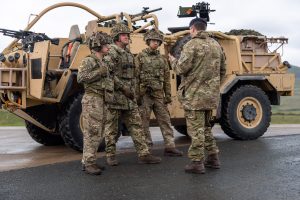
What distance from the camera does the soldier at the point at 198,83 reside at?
19.8 feet

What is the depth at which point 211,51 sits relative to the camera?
611cm

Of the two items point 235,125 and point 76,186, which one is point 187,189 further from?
point 235,125

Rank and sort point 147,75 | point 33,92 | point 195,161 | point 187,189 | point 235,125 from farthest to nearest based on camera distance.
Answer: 1. point 235,125
2. point 33,92
3. point 147,75
4. point 195,161
5. point 187,189

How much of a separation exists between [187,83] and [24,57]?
9.79 feet

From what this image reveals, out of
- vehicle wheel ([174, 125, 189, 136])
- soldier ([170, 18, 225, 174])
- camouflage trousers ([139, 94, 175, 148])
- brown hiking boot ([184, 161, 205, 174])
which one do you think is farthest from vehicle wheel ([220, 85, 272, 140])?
brown hiking boot ([184, 161, 205, 174])

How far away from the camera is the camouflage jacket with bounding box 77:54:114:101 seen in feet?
19.9

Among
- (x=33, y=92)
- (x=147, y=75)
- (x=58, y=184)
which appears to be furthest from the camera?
(x=33, y=92)

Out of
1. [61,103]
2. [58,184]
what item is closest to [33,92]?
[61,103]

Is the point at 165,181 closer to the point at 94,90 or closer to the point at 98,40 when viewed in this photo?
the point at 94,90

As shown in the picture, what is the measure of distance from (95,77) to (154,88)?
57.1 inches

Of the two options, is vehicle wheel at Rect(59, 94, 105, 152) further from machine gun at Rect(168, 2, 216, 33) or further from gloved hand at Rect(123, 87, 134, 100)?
machine gun at Rect(168, 2, 216, 33)

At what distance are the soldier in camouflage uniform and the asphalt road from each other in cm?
28

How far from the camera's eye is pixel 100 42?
6098 millimetres

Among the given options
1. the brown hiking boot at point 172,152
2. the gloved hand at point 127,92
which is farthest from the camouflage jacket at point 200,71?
the brown hiking boot at point 172,152
